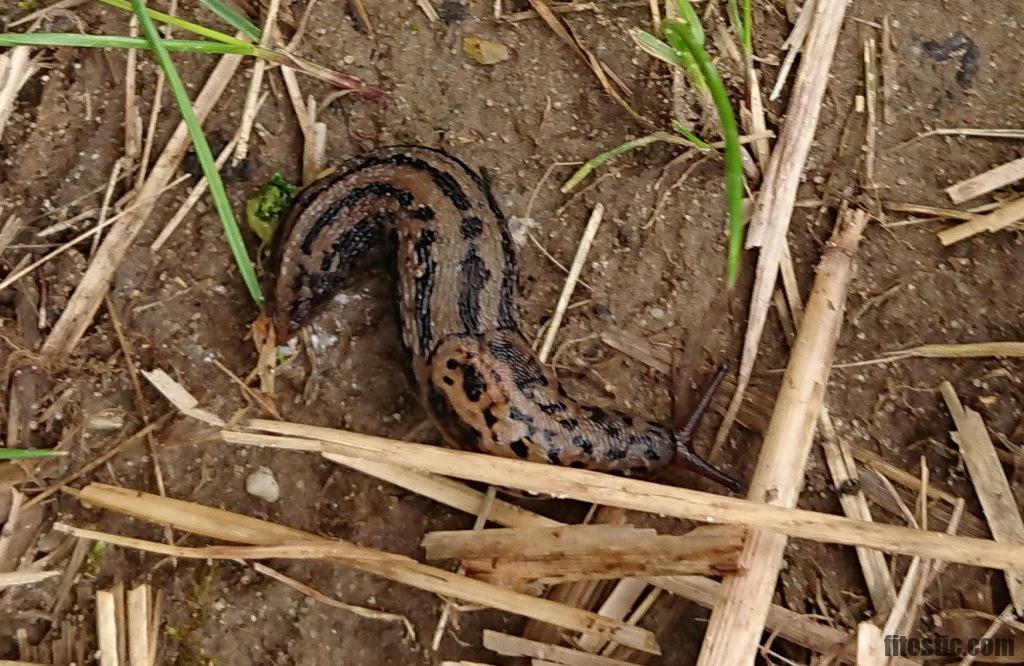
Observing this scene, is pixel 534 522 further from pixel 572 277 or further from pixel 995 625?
pixel 995 625

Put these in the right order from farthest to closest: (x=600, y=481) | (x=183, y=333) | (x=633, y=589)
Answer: (x=183, y=333) < (x=633, y=589) < (x=600, y=481)

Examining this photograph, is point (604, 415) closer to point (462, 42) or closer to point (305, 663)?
point (305, 663)

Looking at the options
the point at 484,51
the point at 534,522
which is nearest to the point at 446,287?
the point at 534,522

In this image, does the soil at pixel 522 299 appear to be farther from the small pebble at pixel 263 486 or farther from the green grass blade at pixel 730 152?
the green grass blade at pixel 730 152

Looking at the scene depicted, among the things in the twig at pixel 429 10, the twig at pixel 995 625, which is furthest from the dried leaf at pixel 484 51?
the twig at pixel 995 625

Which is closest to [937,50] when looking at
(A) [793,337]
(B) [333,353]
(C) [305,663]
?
(A) [793,337]
